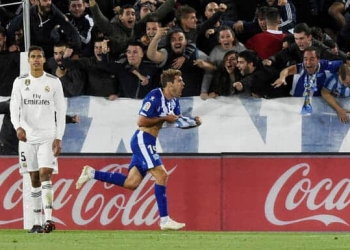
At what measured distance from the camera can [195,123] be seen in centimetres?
1376

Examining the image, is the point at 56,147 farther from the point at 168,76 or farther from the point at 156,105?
the point at 168,76

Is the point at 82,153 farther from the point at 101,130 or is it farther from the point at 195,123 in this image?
the point at 195,123

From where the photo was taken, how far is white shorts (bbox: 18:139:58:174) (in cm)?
1345

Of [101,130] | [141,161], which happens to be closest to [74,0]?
[101,130]

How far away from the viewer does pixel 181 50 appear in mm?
15148

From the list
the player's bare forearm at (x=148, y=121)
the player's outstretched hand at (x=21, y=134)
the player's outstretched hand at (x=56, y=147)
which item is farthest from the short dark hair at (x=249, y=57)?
the player's outstretched hand at (x=21, y=134)

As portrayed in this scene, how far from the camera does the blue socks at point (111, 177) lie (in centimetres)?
1403

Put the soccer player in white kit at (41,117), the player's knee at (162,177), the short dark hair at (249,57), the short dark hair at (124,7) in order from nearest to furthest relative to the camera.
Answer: the soccer player in white kit at (41,117)
the player's knee at (162,177)
the short dark hair at (249,57)
the short dark hair at (124,7)

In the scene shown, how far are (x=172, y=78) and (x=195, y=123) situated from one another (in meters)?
0.65

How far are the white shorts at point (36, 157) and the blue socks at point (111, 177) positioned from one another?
0.61 metres

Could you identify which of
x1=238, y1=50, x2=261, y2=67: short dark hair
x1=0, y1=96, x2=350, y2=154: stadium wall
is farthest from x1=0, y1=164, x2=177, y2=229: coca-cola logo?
x1=238, y1=50, x2=261, y2=67: short dark hair

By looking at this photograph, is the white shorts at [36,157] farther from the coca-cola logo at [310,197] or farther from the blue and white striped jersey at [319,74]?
the blue and white striped jersey at [319,74]

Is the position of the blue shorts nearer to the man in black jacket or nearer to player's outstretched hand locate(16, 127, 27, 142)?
player's outstretched hand locate(16, 127, 27, 142)

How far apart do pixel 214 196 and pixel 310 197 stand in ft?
4.12
